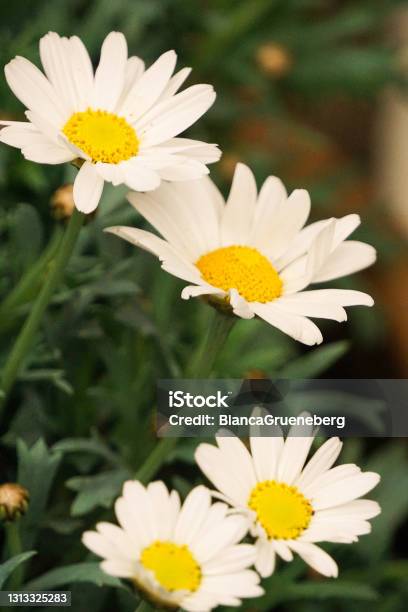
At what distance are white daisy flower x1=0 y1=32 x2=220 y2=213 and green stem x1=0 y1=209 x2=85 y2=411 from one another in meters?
0.03

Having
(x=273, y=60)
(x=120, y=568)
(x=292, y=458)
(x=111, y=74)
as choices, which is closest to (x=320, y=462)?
(x=292, y=458)

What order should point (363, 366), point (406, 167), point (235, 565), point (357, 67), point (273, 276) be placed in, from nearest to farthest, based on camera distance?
1. point (235, 565)
2. point (273, 276)
3. point (357, 67)
4. point (363, 366)
5. point (406, 167)

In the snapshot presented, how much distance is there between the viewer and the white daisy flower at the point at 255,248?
1.52 feet

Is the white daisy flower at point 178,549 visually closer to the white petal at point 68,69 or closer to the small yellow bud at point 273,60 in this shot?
the white petal at point 68,69

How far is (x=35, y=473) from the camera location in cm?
55

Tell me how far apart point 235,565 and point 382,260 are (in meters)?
1.04

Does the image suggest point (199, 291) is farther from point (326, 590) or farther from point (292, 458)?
point (326, 590)

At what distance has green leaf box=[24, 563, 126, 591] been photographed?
1.61ft

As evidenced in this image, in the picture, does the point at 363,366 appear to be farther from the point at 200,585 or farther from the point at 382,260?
the point at 200,585

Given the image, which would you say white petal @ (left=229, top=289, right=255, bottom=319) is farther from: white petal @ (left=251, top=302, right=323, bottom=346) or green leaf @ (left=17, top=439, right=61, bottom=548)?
green leaf @ (left=17, top=439, right=61, bottom=548)

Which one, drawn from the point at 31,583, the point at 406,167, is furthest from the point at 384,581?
the point at 406,167

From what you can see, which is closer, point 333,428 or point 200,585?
point 200,585

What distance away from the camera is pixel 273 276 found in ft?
1.66

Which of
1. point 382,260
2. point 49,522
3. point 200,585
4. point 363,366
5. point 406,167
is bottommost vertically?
point 200,585
